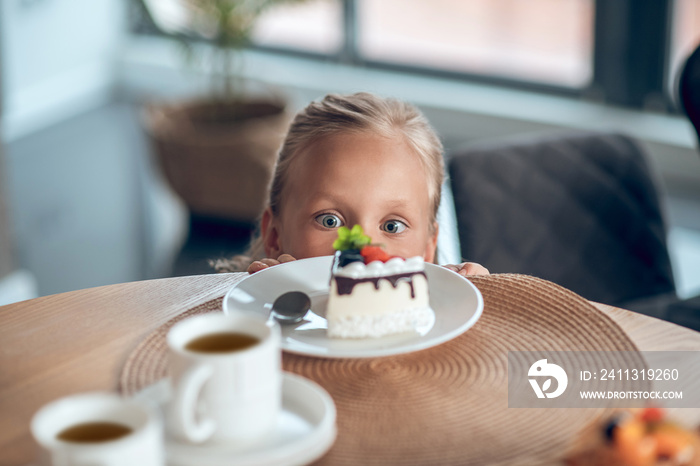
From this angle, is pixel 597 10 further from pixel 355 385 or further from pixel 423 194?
pixel 355 385

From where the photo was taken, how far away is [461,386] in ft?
2.87

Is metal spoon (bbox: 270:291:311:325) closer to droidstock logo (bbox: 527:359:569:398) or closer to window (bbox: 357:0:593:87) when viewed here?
droidstock logo (bbox: 527:359:569:398)

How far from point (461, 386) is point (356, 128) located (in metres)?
0.63

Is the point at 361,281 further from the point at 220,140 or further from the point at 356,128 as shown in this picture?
the point at 220,140

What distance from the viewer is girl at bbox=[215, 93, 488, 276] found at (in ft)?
4.27

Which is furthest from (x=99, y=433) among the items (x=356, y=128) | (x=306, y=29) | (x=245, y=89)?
(x=306, y=29)

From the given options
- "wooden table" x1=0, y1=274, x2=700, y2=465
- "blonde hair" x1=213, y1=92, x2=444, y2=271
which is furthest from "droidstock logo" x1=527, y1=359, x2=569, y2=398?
"blonde hair" x1=213, y1=92, x2=444, y2=271

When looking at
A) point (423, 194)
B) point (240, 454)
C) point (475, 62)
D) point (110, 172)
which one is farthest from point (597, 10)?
point (240, 454)

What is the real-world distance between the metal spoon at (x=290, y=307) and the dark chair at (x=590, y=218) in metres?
0.90

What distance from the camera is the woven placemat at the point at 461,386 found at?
76cm

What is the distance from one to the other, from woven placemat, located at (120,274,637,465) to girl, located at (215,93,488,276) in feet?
0.70

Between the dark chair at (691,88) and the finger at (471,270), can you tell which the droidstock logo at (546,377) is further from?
the dark chair at (691,88)

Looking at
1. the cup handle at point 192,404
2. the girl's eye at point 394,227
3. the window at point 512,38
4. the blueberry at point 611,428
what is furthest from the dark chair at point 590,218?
the window at point 512,38

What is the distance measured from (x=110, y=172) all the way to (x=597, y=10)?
2406 mm
